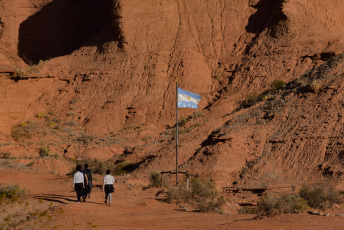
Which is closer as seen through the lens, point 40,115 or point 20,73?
point 40,115

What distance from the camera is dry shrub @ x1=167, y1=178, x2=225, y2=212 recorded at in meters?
15.9

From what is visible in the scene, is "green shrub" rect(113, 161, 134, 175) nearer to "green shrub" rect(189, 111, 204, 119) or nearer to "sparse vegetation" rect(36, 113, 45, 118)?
"green shrub" rect(189, 111, 204, 119)

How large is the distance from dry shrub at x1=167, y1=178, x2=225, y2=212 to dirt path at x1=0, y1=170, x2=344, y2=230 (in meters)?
0.48

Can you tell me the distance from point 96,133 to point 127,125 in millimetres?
2025

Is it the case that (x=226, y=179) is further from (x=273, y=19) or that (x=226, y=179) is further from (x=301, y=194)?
(x=273, y=19)

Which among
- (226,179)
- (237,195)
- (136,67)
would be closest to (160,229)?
(237,195)

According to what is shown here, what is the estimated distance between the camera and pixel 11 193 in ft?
56.5

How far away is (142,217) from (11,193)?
4940mm


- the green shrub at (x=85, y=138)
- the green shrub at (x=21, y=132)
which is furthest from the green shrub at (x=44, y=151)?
the green shrub at (x=21, y=132)

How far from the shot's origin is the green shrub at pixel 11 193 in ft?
55.0

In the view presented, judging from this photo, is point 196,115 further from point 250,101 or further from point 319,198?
point 319,198

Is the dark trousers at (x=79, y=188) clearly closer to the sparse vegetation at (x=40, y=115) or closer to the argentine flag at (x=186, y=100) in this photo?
the argentine flag at (x=186, y=100)

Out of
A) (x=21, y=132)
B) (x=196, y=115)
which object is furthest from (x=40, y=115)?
(x=196, y=115)

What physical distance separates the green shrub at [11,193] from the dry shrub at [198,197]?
4.55 meters
